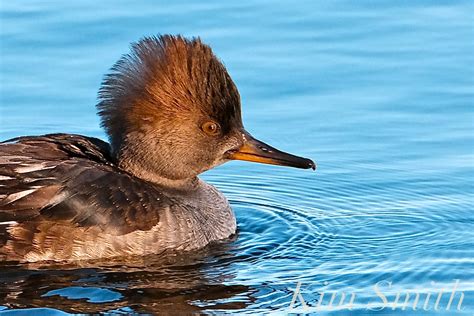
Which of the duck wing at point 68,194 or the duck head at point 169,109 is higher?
the duck head at point 169,109

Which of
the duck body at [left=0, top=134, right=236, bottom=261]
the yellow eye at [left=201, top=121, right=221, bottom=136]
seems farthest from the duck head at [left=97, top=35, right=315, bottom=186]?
the duck body at [left=0, top=134, right=236, bottom=261]

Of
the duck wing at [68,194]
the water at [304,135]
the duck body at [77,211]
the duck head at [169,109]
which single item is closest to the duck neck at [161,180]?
the duck head at [169,109]

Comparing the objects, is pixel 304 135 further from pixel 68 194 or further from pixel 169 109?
pixel 68 194

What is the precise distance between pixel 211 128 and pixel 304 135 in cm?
220

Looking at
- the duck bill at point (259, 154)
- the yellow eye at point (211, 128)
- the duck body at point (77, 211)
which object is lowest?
the duck body at point (77, 211)

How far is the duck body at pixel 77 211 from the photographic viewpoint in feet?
33.2

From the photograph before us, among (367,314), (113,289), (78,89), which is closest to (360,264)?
(367,314)

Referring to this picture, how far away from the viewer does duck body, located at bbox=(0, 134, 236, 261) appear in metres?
10.1

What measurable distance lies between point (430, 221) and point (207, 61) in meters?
2.33

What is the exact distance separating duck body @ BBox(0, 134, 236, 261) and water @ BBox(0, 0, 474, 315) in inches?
6.7

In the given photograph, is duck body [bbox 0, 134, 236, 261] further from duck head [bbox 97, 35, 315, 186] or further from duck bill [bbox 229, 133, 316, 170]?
duck bill [bbox 229, 133, 316, 170]

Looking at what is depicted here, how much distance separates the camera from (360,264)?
1017cm

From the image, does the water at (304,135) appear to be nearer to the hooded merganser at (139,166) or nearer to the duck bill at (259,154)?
the hooded merganser at (139,166)

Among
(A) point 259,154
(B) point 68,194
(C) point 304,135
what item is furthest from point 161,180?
(C) point 304,135
